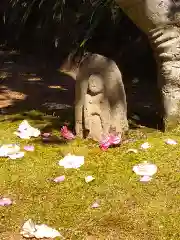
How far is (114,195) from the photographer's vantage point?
12.1 ft

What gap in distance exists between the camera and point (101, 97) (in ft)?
14.6

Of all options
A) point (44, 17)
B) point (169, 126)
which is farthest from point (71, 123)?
point (44, 17)

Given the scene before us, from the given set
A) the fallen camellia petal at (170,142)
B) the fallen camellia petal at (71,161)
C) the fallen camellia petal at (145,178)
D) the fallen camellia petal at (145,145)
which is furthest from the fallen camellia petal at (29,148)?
the fallen camellia petal at (170,142)

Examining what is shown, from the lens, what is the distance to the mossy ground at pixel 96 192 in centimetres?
336

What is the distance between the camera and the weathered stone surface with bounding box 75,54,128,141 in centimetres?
441

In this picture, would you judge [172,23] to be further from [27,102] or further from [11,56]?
[11,56]

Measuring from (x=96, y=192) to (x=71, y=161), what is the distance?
1.62 ft

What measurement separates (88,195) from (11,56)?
626cm

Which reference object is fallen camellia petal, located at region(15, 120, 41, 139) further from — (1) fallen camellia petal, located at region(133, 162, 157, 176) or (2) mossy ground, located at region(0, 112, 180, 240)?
(1) fallen camellia petal, located at region(133, 162, 157, 176)

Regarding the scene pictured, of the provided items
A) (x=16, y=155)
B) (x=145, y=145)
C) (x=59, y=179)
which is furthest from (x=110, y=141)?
(x=16, y=155)

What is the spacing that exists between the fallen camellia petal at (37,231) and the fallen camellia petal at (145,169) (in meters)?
0.96

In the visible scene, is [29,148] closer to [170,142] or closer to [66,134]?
[66,134]

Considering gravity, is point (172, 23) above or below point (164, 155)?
above

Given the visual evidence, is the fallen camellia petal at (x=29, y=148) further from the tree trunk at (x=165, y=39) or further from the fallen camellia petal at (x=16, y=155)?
the tree trunk at (x=165, y=39)
